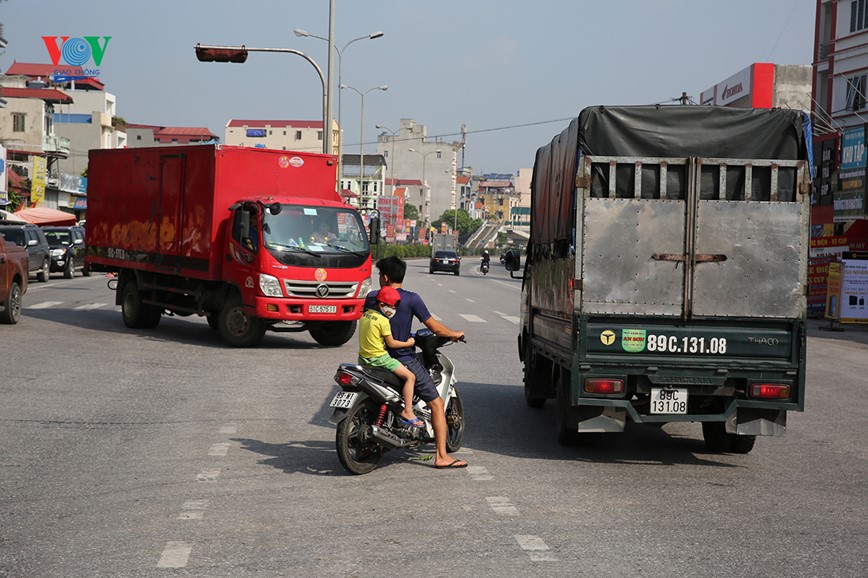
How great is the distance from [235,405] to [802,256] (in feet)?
19.8

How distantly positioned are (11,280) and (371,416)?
14067 mm

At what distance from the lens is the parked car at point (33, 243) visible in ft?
114

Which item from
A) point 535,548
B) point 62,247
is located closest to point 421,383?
point 535,548

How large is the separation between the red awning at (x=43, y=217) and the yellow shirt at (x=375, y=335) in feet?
144

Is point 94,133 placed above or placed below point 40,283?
above

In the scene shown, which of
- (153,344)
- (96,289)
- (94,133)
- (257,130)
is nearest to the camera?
(153,344)

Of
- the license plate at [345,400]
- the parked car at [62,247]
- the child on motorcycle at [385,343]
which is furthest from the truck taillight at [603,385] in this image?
the parked car at [62,247]

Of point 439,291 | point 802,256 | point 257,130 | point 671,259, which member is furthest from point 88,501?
point 257,130

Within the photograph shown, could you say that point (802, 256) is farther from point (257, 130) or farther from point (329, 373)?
point (257, 130)

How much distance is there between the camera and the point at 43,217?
5172 centimetres

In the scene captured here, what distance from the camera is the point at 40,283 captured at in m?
37.8

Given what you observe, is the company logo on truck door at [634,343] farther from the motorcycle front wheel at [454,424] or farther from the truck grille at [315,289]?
the truck grille at [315,289]

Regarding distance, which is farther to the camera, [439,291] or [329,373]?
[439,291]

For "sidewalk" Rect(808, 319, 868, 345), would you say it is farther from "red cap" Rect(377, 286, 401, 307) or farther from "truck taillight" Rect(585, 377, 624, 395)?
"red cap" Rect(377, 286, 401, 307)
